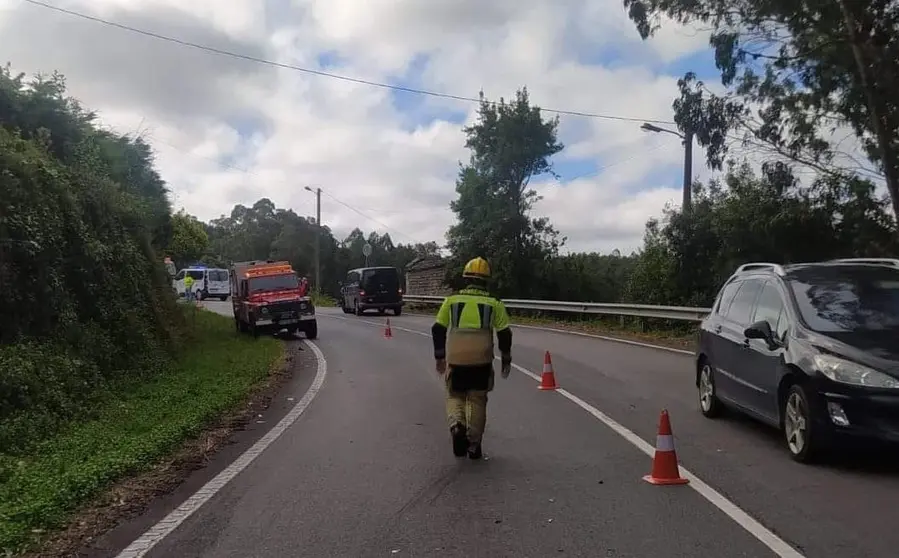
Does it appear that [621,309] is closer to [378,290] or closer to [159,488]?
[378,290]

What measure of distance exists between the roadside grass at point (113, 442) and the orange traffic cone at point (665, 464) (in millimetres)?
4274

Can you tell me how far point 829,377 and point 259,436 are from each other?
5563 mm

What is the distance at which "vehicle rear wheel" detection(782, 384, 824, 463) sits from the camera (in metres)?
7.02

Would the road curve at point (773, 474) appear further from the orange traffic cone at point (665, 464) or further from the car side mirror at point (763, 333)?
the car side mirror at point (763, 333)

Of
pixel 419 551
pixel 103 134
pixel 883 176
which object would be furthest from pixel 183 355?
pixel 883 176

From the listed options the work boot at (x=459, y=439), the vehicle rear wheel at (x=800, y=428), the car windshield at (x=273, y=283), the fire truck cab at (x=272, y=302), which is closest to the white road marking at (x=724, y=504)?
the vehicle rear wheel at (x=800, y=428)

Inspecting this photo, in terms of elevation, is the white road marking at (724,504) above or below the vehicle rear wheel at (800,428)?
below

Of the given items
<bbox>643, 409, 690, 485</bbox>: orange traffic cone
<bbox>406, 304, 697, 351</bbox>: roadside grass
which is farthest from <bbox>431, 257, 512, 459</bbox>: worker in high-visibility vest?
<bbox>406, 304, 697, 351</bbox>: roadside grass

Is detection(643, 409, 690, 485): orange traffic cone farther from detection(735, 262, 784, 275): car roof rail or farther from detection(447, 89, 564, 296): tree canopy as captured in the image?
detection(447, 89, 564, 296): tree canopy

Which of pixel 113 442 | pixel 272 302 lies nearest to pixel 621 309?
pixel 272 302

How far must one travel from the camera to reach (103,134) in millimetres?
22141

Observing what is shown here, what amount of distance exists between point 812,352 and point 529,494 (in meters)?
2.70

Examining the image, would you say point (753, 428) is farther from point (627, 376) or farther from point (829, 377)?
point (627, 376)

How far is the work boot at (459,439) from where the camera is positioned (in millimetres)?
7699
